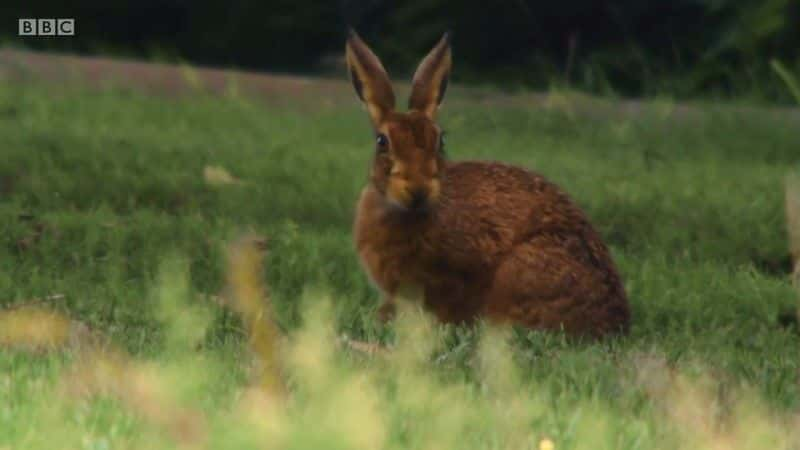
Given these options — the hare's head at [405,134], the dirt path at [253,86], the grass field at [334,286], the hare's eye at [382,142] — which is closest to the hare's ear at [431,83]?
the hare's head at [405,134]

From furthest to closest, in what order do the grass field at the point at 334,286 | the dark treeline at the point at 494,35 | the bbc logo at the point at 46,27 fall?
the bbc logo at the point at 46,27, the dark treeline at the point at 494,35, the grass field at the point at 334,286

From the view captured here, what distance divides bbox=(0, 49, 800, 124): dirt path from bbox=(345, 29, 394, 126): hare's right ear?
5.20m

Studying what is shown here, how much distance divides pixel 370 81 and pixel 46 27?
755 cm

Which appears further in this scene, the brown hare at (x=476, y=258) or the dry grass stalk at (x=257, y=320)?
the brown hare at (x=476, y=258)

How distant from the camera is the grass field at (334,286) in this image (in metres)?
4.78

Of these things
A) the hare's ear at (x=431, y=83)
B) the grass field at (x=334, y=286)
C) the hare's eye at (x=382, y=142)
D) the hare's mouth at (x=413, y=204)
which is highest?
the hare's ear at (x=431, y=83)

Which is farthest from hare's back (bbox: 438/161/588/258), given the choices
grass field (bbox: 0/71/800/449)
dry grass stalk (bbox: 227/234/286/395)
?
dry grass stalk (bbox: 227/234/286/395)

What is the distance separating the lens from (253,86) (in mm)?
12805

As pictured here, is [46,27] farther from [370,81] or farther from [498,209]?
[498,209]

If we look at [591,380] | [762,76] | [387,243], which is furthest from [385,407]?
[762,76]

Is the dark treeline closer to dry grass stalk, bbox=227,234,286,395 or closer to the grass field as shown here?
the grass field

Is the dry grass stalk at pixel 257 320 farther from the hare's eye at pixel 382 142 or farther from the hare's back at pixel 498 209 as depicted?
the hare's back at pixel 498 209

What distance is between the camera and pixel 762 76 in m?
13.2

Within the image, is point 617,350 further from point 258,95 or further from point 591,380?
point 258,95
